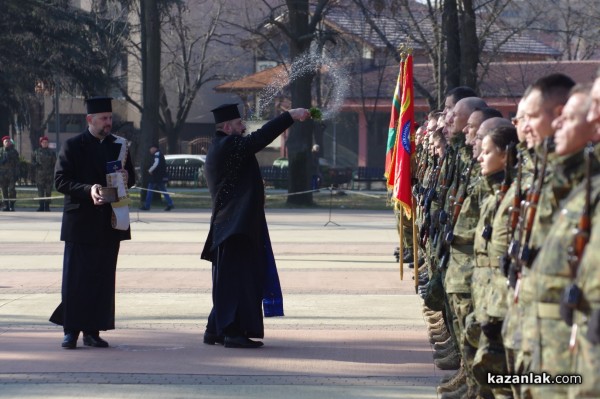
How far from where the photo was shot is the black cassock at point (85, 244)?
30.1 ft

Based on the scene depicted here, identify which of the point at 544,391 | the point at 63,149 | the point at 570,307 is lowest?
the point at 544,391

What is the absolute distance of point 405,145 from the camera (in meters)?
12.3

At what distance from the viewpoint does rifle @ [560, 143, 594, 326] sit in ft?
12.9

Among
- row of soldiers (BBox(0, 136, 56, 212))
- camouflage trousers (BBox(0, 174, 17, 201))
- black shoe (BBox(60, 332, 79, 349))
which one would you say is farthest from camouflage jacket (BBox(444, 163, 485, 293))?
camouflage trousers (BBox(0, 174, 17, 201))

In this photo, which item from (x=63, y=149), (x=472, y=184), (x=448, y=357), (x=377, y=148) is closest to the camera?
(x=472, y=184)

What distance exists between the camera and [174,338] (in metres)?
9.62

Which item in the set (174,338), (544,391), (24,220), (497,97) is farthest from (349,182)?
(544,391)

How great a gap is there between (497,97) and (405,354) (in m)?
40.4

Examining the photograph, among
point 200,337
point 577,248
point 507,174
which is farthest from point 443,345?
point 577,248

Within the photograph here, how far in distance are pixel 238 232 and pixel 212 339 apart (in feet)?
3.14

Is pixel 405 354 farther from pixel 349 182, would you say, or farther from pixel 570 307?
pixel 349 182

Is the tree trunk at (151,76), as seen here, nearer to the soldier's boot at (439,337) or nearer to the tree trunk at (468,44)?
the tree trunk at (468,44)

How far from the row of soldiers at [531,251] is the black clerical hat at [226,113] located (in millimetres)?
2426

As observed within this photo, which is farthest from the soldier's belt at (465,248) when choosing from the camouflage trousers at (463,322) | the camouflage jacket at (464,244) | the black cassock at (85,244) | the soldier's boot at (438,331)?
the black cassock at (85,244)
